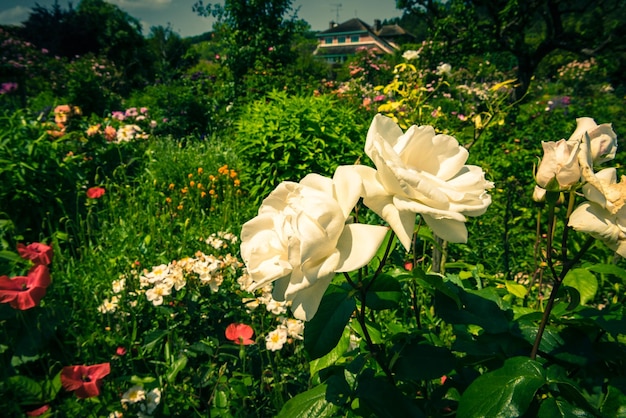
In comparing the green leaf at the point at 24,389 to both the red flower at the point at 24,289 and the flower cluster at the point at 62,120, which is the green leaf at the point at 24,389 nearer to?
the red flower at the point at 24,289

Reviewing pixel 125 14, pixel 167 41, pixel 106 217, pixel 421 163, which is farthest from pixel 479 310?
pixel 125 14

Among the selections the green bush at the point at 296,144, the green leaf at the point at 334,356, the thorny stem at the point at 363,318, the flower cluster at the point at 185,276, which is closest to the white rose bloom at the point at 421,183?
the thorny stem at the point at 363,318

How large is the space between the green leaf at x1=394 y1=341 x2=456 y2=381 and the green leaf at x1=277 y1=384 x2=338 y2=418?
0.16m

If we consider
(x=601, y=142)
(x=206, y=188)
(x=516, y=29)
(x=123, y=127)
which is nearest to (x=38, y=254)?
(x=601, y=142)

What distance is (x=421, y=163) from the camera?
2.01 ft

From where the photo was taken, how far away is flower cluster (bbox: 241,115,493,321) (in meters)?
0.52

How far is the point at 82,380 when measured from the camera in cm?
119

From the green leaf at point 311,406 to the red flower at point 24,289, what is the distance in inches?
38.1

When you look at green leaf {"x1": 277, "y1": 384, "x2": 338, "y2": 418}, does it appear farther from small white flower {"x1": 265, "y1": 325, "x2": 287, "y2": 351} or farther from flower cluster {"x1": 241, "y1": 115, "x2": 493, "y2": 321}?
small white flower {"x1": 265, "y1": 325, "x2": 287, "y2": 351}

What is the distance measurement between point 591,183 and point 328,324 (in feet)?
1.69

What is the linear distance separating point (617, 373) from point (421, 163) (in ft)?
2.34

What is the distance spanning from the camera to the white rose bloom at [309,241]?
1.71ft

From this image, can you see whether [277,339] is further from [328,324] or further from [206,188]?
[206,188]

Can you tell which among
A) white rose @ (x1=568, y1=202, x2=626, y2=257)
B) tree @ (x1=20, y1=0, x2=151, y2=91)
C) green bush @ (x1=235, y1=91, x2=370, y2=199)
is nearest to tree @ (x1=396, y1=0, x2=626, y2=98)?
green bush @ (x1=235, y1=91, x2=370, y2=199)
